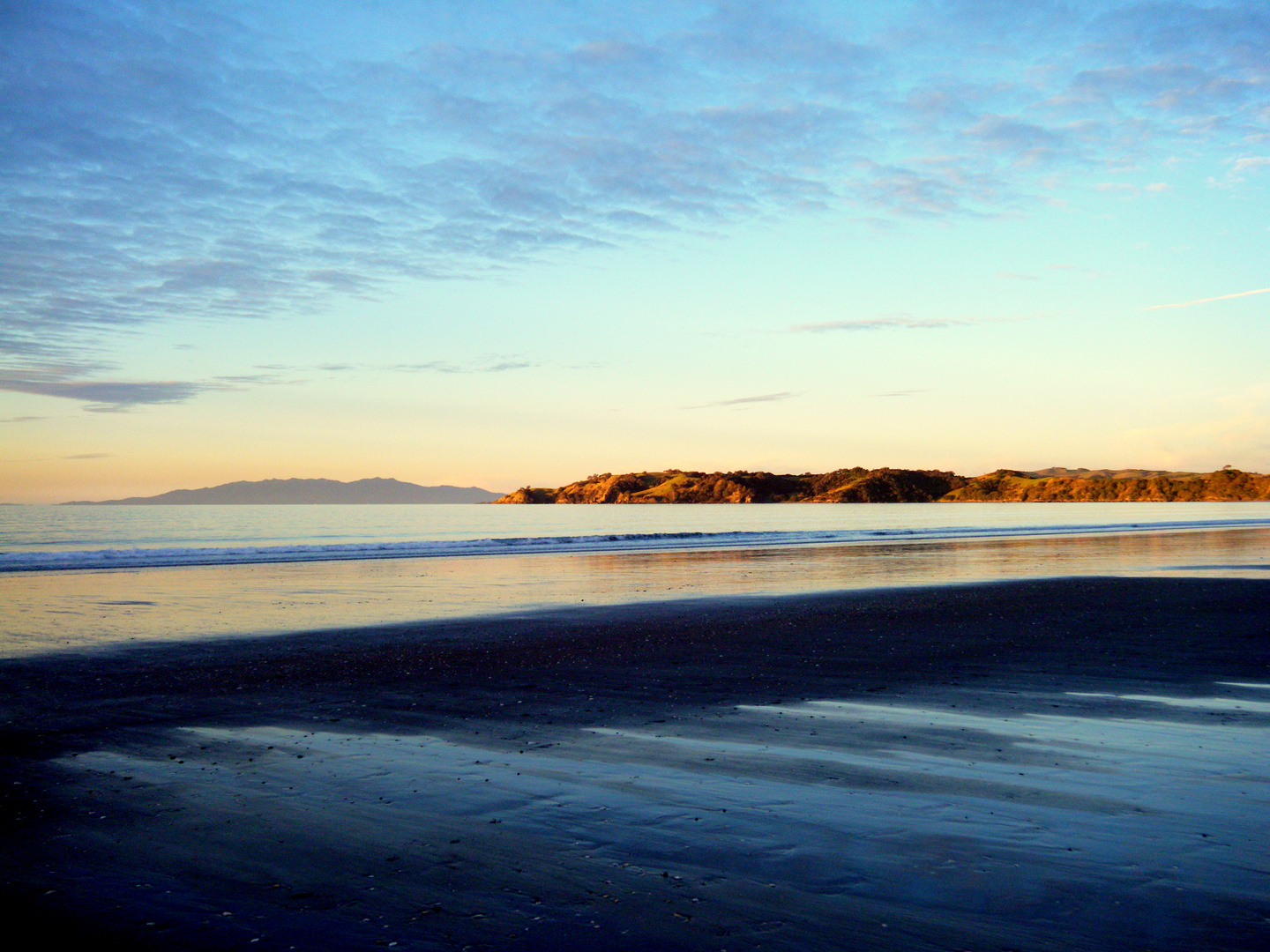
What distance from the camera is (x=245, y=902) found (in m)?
4.89

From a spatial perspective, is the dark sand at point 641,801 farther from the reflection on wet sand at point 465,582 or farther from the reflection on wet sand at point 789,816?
the reflection on wet sand at point 465,582

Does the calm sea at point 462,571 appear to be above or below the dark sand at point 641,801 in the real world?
below

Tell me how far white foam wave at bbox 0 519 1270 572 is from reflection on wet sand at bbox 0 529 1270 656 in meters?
Result: 4.12

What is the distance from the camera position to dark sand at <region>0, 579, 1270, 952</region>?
463 cm

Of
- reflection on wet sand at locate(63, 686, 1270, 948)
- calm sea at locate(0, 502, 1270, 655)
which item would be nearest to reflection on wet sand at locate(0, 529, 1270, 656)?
calm sea at locate(0, 502, 1270, 655)

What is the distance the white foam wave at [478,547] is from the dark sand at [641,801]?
91.3 ft

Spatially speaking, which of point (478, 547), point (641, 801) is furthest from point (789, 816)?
point (478, 547)

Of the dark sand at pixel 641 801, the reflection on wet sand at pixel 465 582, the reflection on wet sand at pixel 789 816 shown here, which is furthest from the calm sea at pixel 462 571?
the reflection on wet sand at pixel 789 816

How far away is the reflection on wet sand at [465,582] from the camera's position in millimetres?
18609

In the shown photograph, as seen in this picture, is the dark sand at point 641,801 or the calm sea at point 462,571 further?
the calm sea at point 462,571

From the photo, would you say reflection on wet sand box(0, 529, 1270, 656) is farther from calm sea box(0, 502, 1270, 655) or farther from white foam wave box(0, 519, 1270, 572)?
white foam wave box(0, 519, 1270, 572)

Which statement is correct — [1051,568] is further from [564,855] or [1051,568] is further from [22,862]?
[22,862]

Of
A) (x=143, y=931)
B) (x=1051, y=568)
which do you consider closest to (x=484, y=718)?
(x=143, y=931)

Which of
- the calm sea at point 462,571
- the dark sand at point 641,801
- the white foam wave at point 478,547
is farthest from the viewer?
the white foam wave at point 478,547
